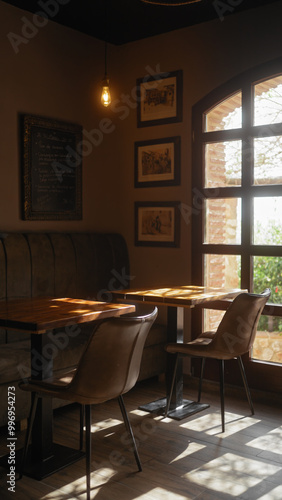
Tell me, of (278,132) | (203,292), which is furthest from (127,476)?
(278,132)

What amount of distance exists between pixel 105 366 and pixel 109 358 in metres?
0.04

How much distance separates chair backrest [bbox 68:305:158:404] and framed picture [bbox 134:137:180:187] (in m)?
2.42

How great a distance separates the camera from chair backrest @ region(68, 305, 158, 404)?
2.49 metres

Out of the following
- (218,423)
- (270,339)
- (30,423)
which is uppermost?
(270,339)

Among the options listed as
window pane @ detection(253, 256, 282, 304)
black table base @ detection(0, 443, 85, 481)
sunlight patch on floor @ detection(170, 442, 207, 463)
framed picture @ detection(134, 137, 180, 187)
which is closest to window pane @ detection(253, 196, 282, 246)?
window pane @ detection(253, 256, 282, 304)

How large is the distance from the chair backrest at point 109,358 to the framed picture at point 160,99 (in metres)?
2.69

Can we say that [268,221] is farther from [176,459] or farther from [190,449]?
[176,459]

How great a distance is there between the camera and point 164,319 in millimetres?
4992

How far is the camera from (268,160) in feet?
13.9

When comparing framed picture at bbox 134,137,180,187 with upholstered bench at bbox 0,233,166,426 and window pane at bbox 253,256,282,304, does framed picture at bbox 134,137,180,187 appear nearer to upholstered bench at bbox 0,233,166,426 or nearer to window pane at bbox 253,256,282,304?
upholstered bench at bbox 0,233,166,426

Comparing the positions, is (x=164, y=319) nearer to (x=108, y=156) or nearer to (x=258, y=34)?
(x=108, y=156)

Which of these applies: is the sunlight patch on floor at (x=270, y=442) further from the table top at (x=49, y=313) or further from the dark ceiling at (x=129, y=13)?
the dark ceiling at (x=129, y=13)

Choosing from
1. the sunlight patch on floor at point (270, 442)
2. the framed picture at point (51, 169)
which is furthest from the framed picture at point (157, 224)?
the sunlight patch on floor at point (270, 442)

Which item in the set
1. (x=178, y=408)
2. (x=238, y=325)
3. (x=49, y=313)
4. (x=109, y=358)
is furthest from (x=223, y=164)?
(x=109, y=358)
